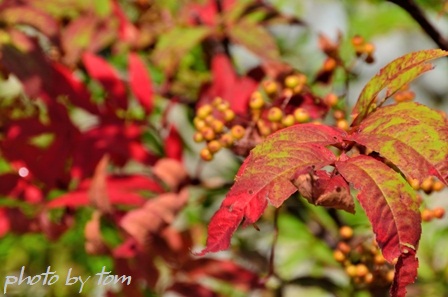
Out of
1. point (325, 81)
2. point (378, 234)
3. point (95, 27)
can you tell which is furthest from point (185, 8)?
point (378, 234)

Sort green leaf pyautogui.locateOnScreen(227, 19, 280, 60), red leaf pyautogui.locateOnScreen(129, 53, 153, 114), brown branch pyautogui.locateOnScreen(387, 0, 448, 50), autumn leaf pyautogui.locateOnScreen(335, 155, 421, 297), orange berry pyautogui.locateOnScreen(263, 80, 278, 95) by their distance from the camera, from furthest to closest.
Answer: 1. red leaf pyautogui.locateOnScreen(129, 53, 153, 114)
2. green leaf pyautogui.locateOnScreen(227, 19, 280, 60)
3. orange berry pyautogui.locateOnScreen(263, 80, 278, 95)
4. brown branch pyautogui.locateOnScreen(387, 0, 448, 50)
5. autumn leaf pyautogui.locateOnScreen(335, 155, 421, 297)

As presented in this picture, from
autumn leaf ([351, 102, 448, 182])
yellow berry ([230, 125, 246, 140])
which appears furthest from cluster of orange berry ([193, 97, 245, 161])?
autumn leaf ([351, 102, 448, 182])

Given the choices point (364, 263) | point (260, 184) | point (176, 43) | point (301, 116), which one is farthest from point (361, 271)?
point (176, 43)

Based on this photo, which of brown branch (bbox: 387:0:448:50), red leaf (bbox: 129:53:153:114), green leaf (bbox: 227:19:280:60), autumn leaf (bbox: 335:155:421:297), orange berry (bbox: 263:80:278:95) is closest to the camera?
autumn leaf (bbox: 335:155:421:297)

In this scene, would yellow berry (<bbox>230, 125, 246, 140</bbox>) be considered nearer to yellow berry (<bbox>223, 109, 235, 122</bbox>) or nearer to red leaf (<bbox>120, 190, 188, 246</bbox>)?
yellow berry (<bbox>223, 109, 235, 122</bbox>)

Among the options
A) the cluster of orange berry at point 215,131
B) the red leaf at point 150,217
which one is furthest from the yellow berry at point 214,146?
the red leaf at point 150,217

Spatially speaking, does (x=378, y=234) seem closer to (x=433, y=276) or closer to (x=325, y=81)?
(x=325, y=81)

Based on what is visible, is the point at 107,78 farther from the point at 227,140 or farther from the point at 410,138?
the point at 410,138

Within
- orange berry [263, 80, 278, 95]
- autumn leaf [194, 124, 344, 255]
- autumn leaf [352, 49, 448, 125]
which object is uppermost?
orange berry [263, 80, 278, 95]
